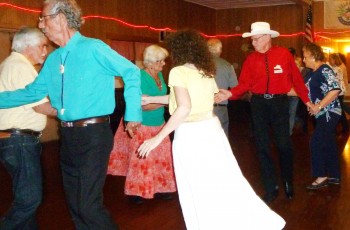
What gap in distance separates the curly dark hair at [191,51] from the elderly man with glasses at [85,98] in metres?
0.57

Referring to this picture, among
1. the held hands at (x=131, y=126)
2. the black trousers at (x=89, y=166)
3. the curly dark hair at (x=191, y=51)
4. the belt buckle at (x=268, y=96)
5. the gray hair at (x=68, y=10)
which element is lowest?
the black trousers at (x=89, y=166)

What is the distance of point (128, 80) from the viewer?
6.81ft

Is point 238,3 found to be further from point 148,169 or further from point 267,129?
point 148,169

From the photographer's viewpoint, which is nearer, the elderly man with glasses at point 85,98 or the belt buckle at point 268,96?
the elderly man with glasses at point 85,98

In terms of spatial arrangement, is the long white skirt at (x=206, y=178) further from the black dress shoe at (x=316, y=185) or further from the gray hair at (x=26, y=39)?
the black dress shoe at (x=316, y=185)

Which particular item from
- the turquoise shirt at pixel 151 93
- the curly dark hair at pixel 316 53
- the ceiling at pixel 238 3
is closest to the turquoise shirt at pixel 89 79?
the turquoise shirt at pixel 151 93

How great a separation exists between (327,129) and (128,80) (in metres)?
2.60

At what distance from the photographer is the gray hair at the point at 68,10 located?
213 cm

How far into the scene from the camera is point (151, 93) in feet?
12.3

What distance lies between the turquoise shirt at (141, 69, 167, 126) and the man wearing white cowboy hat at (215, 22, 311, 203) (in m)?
0.60

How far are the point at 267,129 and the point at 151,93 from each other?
0.99 m

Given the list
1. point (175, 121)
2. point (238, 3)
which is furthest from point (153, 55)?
point (238, 3)

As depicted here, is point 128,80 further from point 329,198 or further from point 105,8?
point 105,8

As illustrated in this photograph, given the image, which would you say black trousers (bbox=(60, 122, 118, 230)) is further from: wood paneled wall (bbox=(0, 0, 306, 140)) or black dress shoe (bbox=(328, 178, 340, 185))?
wood paneled wall (bbox=(0, 0, 306, 140))
